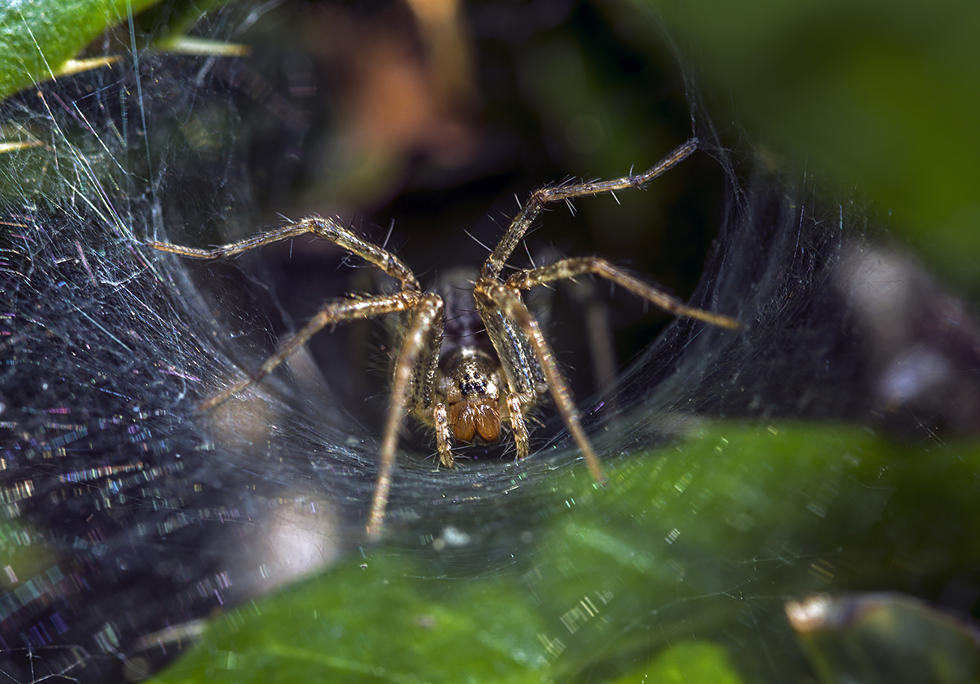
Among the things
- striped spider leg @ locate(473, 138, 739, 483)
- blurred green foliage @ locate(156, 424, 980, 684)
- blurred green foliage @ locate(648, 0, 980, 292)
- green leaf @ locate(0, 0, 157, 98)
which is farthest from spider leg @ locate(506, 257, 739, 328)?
green leaf @ locate(0, 0, 157, 98)

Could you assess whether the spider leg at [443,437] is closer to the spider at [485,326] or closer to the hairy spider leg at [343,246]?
the spider at [485,326]

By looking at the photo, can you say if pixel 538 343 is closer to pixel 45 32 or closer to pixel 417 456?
pixel 417 456

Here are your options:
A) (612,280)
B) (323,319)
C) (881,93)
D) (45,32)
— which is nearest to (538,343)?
(612,280)

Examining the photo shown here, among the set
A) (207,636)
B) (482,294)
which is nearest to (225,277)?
(482,294)

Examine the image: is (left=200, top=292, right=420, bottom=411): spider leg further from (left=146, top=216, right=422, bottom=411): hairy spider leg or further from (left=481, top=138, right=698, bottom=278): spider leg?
(left=481, top=138, right=698, bottom=278): spider leg

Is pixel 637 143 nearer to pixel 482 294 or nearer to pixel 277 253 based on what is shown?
pixel 482 294
